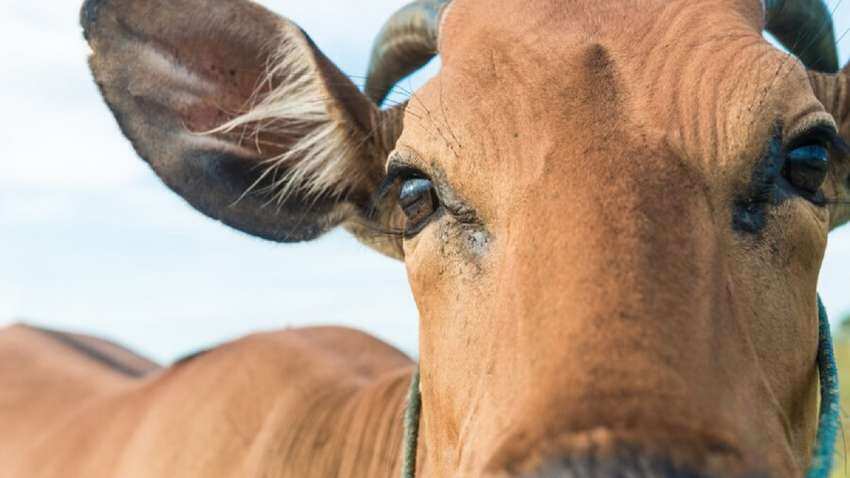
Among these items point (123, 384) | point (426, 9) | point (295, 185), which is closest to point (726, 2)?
point (426, 9)

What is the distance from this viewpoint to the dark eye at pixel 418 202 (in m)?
3.44

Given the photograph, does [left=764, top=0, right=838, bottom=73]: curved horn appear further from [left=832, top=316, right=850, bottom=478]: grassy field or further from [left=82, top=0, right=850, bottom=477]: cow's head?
[left=832, top=316, right=850, bottom=478]: grassy field

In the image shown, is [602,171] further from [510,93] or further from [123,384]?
[123,384]

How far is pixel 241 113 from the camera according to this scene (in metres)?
4.52

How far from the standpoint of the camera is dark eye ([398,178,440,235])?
3.44 m

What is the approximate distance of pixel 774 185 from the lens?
3074mm

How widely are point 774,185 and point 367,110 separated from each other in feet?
5.85

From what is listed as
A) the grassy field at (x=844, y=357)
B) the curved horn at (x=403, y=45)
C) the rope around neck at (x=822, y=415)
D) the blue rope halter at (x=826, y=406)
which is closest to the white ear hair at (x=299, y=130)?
the curved horn at (x=403, y=45)

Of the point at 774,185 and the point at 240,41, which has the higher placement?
the point at 240,41

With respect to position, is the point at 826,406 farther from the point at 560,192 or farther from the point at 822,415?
the point at 560,192

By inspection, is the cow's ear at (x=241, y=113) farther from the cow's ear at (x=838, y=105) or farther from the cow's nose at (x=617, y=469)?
the cow's nose at (x=617, y=469)

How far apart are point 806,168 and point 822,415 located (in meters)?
0.76

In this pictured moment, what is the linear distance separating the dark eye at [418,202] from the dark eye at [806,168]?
113 cm

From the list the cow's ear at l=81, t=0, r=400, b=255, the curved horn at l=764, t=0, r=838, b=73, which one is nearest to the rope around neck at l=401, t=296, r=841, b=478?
the cow's ear at l=81, t=0, r=400, b=255
